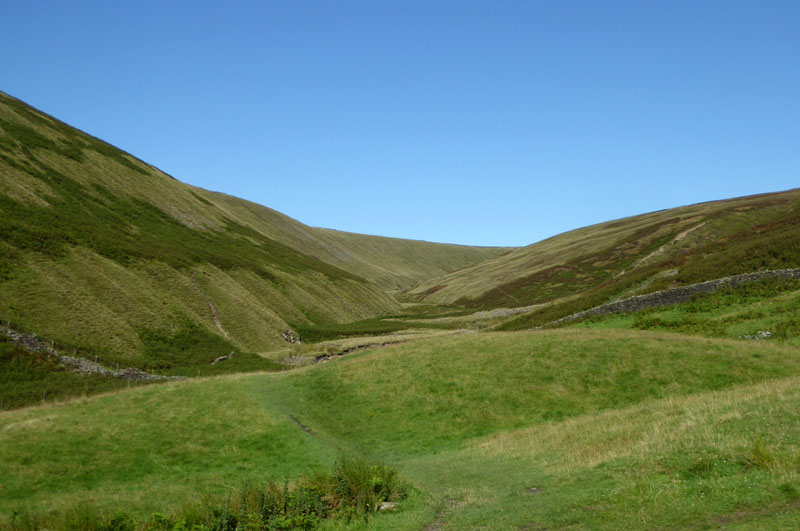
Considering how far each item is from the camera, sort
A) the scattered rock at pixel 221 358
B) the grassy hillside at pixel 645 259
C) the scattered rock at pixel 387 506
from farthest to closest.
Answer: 1. the scattered rock at pixel 221 358
2. the grassy hillside at pixel 645 259
3. the scattered rock at pixel 387 506

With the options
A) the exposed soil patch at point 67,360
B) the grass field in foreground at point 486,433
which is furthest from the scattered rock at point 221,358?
the grass field in foreground at point 486,433

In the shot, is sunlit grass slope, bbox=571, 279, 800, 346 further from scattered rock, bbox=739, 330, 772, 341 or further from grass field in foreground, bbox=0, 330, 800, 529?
grass field in foreground, bbox=0, 330, 800, 529

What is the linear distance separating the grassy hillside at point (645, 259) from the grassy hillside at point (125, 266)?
41.4m

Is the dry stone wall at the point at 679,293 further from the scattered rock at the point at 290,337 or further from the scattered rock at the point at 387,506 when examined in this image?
the scattered rock at the point at 290,337

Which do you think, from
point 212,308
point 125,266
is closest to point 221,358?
point 212,308

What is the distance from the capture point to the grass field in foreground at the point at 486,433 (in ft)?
43.2

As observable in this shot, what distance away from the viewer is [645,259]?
108 m

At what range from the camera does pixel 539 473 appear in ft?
57.9

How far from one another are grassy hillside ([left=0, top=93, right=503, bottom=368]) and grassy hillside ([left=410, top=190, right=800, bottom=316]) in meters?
41.4

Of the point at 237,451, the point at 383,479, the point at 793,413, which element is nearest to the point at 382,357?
the point at 237,451

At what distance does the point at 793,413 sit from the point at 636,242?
123m

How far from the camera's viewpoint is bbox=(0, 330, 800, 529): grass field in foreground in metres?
13.2

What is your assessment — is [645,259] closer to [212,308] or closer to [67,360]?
[212,308]

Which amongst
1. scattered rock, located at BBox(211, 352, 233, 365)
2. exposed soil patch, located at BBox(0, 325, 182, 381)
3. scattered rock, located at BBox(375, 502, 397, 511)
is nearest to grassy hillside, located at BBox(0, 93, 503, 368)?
exposed soil patch, located at BBox(0, 325, 182, 381)
